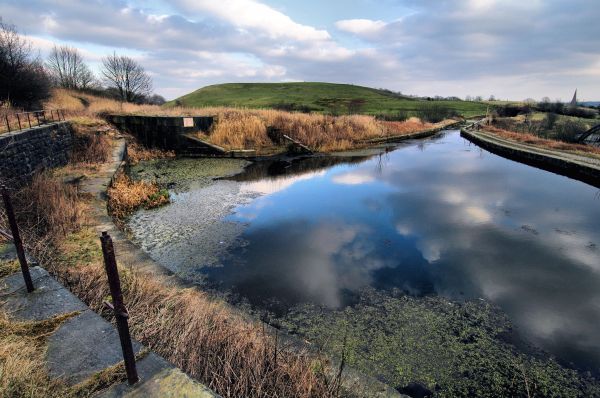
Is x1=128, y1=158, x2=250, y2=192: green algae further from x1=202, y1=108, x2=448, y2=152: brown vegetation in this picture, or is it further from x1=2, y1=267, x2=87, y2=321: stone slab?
x1=2, y1=267, x2=87, y2=321: stone slab

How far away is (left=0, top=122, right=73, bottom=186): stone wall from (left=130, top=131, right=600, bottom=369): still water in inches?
106

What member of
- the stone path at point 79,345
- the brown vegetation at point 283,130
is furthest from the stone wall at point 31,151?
the brown vegetation at point 283,130

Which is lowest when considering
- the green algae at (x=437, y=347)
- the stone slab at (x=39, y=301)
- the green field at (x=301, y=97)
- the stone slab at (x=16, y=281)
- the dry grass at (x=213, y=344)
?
the green algae at (x=437, y=347)

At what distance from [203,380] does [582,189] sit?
48.2ft

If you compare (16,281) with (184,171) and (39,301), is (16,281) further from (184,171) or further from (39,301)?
(184,171)

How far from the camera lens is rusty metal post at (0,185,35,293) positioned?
9.84 ft

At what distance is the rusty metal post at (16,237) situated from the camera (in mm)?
3000

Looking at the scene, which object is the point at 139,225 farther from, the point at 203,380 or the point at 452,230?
the point at 452,230

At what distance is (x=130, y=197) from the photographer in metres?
9.21

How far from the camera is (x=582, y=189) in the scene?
40.5ft

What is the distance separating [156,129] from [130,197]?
1023 cm

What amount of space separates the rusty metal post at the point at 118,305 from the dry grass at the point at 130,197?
22.5ft

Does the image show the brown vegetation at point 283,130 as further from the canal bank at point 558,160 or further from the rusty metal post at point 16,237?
the rusty metal post at point 16,237

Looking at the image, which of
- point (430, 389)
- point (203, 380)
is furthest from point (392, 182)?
point (203, 380)
